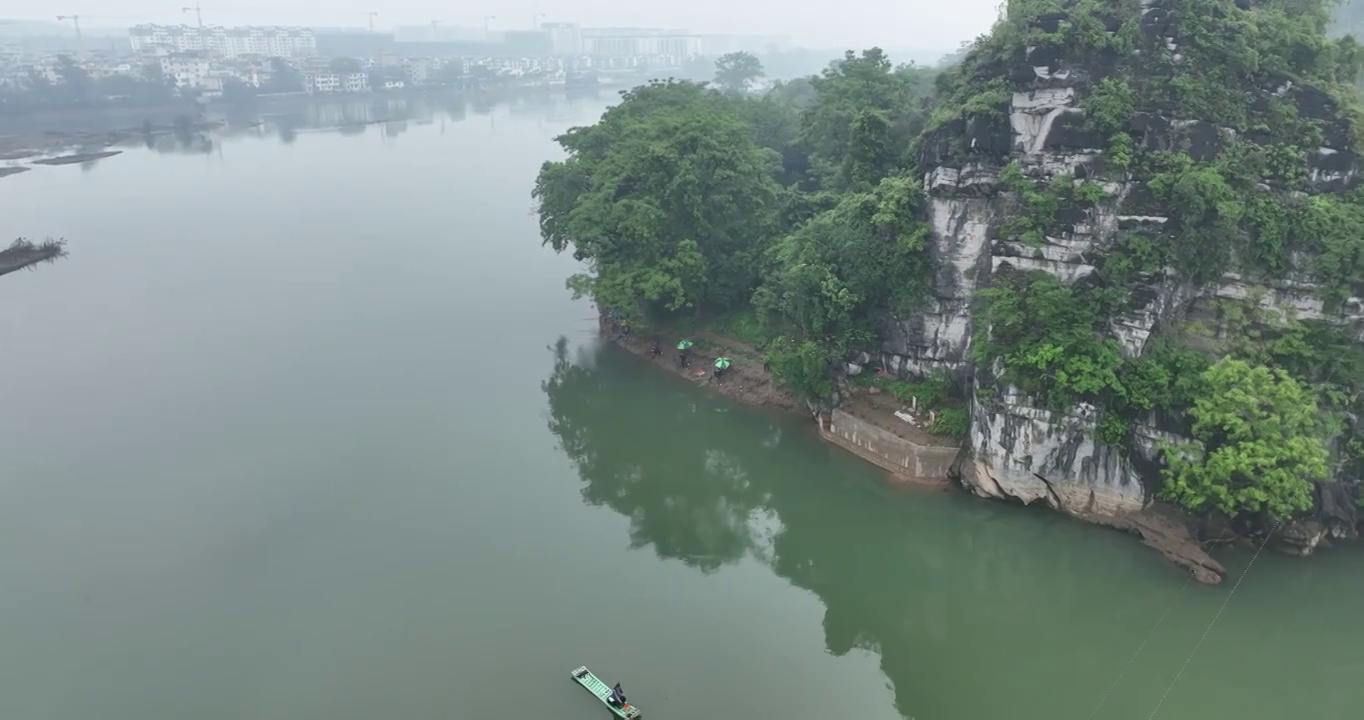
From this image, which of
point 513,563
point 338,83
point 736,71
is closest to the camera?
point 513,563

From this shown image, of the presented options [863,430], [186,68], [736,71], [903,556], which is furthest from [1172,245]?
[186,68]

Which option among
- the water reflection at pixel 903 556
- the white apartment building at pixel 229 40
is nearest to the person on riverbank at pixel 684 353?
the water reflection at pixel 903 556

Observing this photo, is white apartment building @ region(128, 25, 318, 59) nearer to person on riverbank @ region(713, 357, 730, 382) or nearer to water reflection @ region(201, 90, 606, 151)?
water reflection @ region(201, 90, 606, 151)

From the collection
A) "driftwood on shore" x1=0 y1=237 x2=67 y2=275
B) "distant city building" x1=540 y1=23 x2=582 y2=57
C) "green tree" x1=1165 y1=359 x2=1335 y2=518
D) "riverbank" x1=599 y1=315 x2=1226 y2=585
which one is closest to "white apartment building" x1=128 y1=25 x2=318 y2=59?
"distant city building" x1=540 y1=23 x2=582 y2=57

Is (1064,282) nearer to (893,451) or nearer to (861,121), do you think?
(893,451)

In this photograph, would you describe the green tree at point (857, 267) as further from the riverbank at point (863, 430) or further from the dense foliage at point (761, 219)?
the riverbank at point (863, 430)

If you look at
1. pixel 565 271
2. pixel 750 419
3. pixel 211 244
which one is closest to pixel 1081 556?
pixel 750 419
